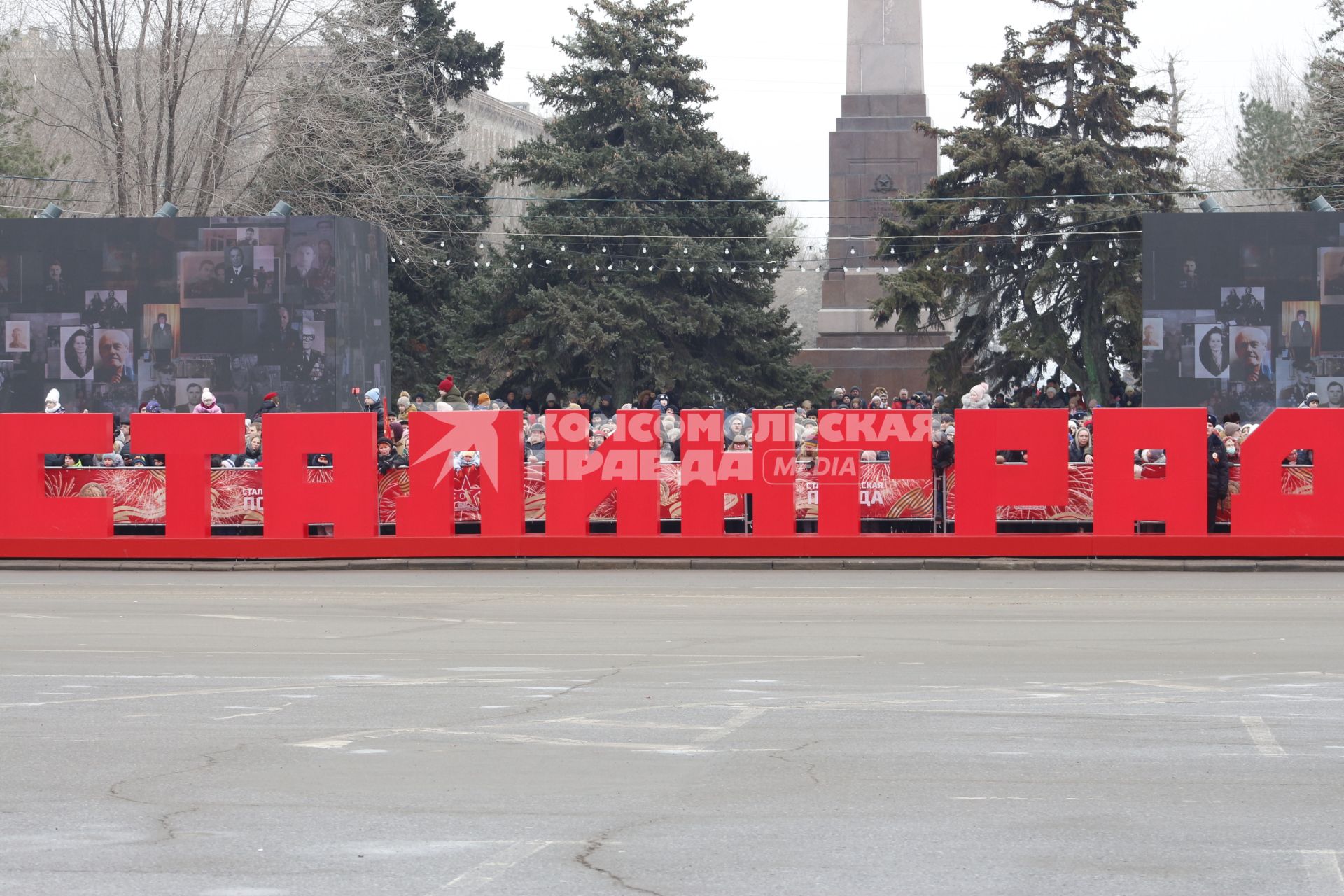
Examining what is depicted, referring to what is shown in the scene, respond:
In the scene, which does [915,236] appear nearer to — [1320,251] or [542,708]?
[1320,251]

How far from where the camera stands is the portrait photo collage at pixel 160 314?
30.1m

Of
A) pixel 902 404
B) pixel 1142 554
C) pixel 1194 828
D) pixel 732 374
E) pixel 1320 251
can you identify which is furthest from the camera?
pixel 732 374

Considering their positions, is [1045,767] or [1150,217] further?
[1150,217]

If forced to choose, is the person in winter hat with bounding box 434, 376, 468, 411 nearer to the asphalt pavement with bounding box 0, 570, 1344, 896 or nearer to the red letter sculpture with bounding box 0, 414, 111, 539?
the red letter sculpture with bounding box 0, 414, 111, 539

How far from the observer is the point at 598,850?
21.0 ft

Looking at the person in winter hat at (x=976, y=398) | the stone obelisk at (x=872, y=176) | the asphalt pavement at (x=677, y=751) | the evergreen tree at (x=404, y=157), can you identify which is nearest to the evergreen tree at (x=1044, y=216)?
the stone obelisk at (x=872, y=176)

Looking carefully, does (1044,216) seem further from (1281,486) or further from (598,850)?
(598,850)

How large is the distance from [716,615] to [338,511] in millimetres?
7468

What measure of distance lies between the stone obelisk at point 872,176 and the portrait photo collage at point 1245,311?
469 inches

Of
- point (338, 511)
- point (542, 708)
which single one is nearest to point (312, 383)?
point (338, 511)

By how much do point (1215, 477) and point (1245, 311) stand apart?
42.6 feet

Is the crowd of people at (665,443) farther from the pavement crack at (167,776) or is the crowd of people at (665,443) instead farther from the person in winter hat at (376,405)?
the pavement crack at (167,776)

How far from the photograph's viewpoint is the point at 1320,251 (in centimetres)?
3136

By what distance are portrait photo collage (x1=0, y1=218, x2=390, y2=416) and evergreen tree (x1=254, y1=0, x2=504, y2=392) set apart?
1254 centimetres
